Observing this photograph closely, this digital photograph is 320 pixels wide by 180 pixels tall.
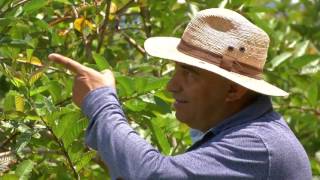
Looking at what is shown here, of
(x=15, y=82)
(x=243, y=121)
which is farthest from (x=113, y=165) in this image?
(x=15, y=82)

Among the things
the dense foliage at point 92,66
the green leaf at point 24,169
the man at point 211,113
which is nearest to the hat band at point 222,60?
the man at point 211,113

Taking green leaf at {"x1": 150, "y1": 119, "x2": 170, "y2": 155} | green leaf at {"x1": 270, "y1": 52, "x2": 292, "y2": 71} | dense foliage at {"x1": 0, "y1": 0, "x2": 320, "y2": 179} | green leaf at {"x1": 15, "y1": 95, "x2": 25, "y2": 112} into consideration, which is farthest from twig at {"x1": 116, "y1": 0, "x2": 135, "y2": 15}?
green leaf at {"x1": 15, "y1": 95, "x2": 25, "y2": 112}

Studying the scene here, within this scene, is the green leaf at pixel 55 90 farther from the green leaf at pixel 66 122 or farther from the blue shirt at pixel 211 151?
the blue shirt at pixel 211 151

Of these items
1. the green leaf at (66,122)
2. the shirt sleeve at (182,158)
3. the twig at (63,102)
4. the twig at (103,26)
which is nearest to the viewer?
the shirt sleeve at (182,158)

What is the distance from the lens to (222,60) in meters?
2.21

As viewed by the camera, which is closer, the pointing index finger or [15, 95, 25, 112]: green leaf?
the pointing index finger

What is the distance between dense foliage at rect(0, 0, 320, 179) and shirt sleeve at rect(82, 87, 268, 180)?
0.47 meters

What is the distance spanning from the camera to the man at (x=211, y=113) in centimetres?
203

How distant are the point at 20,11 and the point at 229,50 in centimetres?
95

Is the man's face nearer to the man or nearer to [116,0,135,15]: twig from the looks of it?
the man

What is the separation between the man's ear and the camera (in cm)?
220

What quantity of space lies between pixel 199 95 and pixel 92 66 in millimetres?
683

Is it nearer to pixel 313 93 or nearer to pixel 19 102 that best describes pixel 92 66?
pixel 19 102

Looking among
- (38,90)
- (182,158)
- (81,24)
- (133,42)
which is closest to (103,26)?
(81,24)
